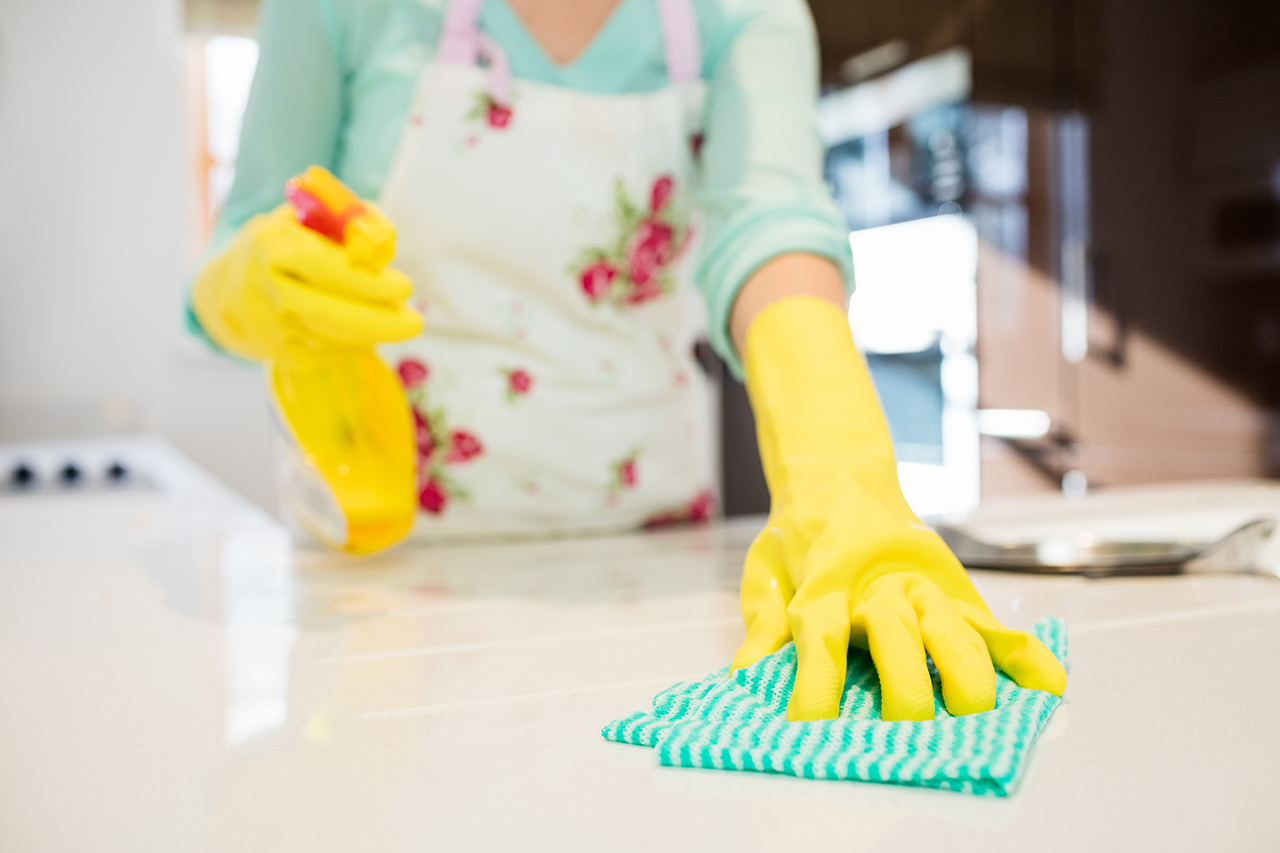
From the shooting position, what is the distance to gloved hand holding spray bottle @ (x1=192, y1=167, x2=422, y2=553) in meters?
0.56

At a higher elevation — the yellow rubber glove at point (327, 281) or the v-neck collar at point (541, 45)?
the v-neck collar at point (541, 45)

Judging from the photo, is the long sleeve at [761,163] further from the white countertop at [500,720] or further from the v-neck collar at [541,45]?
the white countertop at [500,720]

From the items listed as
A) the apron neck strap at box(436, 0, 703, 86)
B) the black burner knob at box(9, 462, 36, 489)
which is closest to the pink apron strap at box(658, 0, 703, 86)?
the apron neck strap at box(436, 0, 703, 86)

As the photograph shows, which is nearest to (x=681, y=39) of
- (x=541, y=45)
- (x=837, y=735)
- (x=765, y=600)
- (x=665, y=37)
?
(x=665, y=37)

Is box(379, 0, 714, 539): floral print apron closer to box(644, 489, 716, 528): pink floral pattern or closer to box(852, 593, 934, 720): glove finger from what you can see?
box(644, 489, 716, 528): pink floral pattern

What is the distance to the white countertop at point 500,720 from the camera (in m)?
0.28

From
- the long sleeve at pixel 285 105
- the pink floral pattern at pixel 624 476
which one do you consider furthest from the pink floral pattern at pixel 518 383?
the long sleeve at pixel 285 105

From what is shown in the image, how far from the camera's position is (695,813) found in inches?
11.5

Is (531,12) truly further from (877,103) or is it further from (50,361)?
(50,361)

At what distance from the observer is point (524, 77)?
2.72 feet

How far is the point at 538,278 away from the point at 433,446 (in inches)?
6.9

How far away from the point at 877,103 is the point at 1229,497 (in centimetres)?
180

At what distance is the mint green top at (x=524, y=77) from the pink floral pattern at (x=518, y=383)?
0.19 meters

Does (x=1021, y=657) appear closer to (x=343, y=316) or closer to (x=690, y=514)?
(x=343, y=316)
